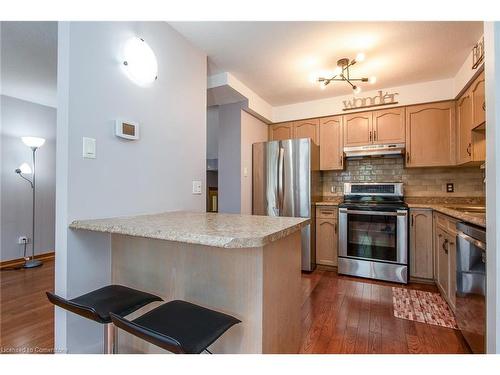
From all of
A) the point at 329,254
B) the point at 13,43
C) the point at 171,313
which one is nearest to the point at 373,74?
the point at 329,254

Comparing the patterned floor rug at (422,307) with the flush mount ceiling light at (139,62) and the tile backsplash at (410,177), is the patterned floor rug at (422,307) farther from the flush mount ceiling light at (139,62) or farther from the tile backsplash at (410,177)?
the flush mount ceiling light at (139,62)

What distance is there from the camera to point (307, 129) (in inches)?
144

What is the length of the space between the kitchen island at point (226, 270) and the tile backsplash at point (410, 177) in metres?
2.45

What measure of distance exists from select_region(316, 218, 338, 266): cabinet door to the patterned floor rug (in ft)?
2.57

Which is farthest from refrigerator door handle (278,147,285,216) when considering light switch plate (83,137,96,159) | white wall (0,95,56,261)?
white wall (0,95,56,261)

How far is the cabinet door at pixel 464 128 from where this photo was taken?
8.25 feet

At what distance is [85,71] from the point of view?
136 centimetres

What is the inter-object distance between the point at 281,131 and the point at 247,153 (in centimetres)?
83

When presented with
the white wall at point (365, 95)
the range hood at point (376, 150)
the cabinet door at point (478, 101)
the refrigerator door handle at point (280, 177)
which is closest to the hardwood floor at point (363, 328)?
the refrigerator door handle at point (280, 177)

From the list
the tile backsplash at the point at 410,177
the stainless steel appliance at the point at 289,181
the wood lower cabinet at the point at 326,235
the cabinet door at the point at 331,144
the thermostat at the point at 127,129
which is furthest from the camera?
the cabinet door at the point at 331,144

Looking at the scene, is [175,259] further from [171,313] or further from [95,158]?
[95,158]

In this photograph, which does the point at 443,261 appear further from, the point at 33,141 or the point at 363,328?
the point at 33,141

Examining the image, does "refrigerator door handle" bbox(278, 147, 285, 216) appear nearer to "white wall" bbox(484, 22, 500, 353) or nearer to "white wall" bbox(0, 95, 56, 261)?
"white wall" bbox(484, 22, 500, 353)
